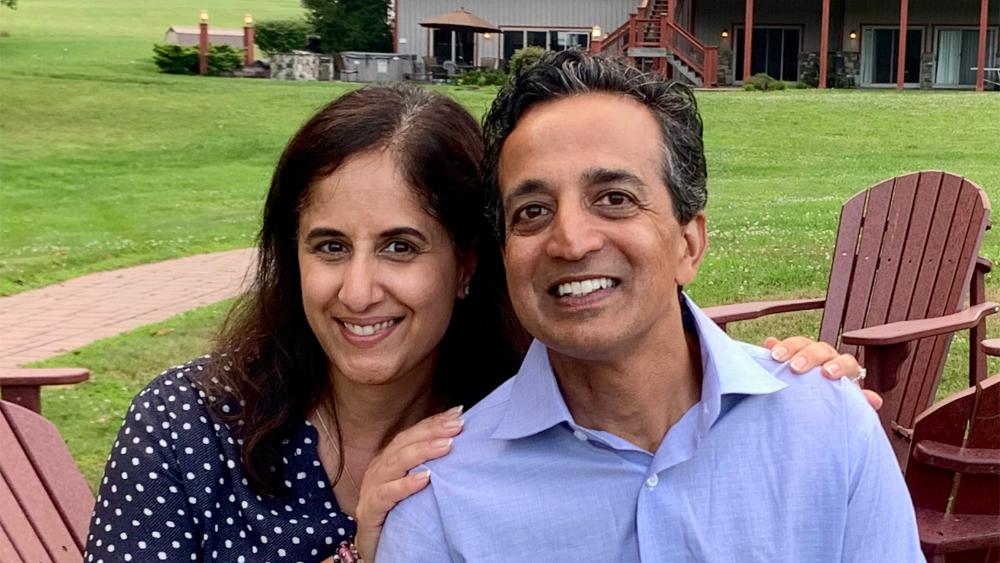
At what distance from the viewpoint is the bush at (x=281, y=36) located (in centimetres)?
3253

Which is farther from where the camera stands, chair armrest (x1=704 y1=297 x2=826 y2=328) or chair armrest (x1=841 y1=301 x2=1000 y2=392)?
chair armrest (x1=704 y1=297 x2=826 y2=328)

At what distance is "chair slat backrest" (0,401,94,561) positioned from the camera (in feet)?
9.36

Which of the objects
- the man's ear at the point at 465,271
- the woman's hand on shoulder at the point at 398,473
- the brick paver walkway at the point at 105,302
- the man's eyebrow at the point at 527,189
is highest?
the man's eyebrow at the point at 527,189

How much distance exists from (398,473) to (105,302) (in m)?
6.71

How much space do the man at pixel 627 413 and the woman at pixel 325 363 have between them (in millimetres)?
151

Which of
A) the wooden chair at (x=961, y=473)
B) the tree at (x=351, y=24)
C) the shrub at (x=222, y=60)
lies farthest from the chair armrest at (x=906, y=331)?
the tree at (x=351, y=24)

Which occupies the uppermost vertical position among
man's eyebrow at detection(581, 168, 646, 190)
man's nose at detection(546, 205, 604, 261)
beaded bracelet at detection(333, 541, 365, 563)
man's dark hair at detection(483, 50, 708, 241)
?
man's dark hair at detection(483, 50, 708, 241)

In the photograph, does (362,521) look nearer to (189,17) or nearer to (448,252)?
(448,252)

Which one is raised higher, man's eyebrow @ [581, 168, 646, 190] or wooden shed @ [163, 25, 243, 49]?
wooden shed @ [163, 25, 243, 49]

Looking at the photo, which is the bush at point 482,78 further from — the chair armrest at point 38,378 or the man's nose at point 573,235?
the man's nose at point 573,235

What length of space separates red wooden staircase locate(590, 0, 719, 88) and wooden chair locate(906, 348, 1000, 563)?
22.4m

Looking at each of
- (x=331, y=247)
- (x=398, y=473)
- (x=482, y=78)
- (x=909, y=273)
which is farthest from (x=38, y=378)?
(x=482, y=78)

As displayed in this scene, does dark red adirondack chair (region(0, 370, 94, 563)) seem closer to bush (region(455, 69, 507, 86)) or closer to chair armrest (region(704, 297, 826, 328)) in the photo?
chair armrest (region(704, 297, 826, 328))

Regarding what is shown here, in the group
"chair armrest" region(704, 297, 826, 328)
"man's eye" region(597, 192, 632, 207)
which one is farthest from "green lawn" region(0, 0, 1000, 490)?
"man's eye" region(597, 192, 632, 207)
